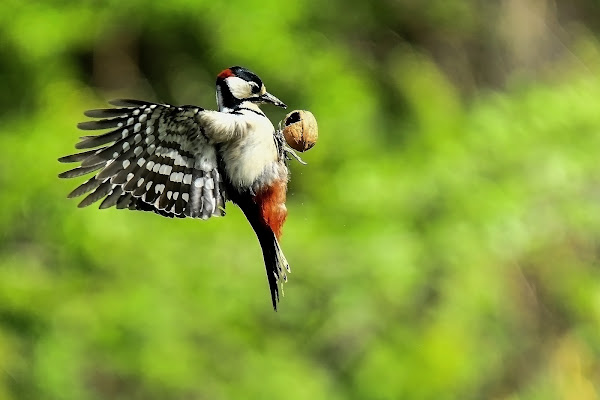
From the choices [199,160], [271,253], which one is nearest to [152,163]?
[199,160]

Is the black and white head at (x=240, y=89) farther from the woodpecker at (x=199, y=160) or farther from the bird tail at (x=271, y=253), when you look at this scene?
the bird tail at (x=271, y=253)

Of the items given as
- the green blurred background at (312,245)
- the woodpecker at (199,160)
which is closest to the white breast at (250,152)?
the woodpecker at (199,160)

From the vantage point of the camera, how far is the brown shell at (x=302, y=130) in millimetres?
1046

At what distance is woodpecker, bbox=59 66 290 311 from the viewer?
1.02 m

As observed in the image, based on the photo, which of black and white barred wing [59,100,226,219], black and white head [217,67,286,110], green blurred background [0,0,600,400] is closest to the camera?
black and white barred wing [59,100,226,219]

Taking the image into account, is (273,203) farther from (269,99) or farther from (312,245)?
(312,245)

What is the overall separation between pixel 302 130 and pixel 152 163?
165 mm

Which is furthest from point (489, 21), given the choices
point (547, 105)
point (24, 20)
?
point (24, 20)

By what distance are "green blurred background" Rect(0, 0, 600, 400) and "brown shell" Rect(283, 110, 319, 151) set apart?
8.69 ft

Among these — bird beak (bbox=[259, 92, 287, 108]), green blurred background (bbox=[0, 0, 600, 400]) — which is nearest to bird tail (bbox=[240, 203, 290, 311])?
bird beak (bbox=[259, 92, 287, 108])

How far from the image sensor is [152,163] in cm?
107

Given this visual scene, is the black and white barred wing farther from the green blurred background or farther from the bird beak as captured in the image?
the green blurred background

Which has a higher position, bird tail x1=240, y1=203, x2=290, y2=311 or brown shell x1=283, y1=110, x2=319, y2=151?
brown shell x1=283, y1=110, x2=319, y2=151

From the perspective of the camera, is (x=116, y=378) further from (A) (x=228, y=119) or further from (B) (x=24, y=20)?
(A) (x=228, y=119)
